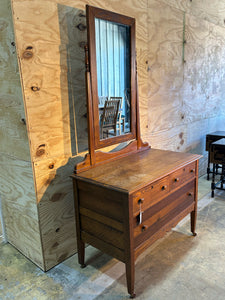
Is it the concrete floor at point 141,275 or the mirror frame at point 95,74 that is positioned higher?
the mirror frame at point 95,74

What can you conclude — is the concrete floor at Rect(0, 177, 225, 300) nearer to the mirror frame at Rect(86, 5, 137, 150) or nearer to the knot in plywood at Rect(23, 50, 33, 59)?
the mirror frame at Rect(86, 5, 137, 150)

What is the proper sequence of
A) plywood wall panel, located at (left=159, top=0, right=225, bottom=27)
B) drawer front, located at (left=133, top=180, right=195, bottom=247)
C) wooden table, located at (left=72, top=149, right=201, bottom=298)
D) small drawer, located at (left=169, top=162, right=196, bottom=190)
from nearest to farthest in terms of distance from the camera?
wooden table, located at (left=72, top=149, right=201, bottom=298) < drawer front, located at (left=133, top=180, right=195, bottom=247) < small drawer, located at (left=169, top=162, right=196, bottom=190) < plywood wall panel, located at (left=159, top=0, right=225, bottom=27)

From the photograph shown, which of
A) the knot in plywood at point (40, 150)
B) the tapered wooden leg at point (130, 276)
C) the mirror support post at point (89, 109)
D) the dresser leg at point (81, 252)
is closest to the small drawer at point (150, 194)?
the tapered wooden leg at point (130, 276)

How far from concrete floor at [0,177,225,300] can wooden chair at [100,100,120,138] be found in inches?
40.6

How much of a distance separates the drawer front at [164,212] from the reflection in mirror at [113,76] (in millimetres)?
667

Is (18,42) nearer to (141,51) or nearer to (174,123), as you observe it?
(141,51)

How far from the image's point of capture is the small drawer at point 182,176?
1.80 m

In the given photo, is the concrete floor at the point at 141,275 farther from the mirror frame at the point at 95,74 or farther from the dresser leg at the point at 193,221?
the mirror frame at the point at 95,74

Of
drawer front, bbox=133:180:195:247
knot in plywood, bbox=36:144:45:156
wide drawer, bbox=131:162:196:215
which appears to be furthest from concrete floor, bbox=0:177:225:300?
knot in plywood, bbox=36:144:45:156

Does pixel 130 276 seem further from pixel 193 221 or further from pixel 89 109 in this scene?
pixel 89 109

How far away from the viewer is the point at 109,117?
6.28 ft

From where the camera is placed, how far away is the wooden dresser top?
1.51m

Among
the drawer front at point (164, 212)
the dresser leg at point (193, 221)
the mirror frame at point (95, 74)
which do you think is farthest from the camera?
the dresser leg at point (193, 221)

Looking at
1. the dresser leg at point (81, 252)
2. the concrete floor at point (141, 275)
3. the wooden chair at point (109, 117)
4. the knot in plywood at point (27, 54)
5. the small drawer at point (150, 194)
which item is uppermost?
the knot in plywood at point (27, 54)
